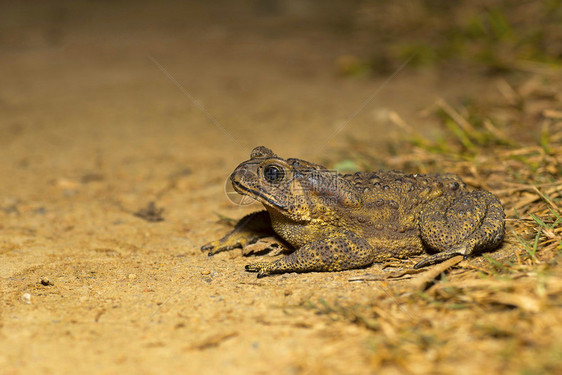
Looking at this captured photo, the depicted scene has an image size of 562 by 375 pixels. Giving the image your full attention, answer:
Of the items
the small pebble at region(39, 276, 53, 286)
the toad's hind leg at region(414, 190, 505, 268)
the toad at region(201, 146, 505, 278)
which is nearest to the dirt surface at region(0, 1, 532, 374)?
the small pebble at region(39, 276, 53, 286)

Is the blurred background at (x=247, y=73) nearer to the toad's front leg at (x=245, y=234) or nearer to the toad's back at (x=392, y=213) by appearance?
the toad's front leg at (x=245, y=234)

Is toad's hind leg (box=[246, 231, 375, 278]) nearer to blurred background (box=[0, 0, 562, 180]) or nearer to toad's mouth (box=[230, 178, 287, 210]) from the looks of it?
toad's mouth (box=[230, 178, 287, 210])

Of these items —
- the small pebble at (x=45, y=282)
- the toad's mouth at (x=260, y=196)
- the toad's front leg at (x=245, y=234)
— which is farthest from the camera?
the toad's front leg at (x=245, y=234)

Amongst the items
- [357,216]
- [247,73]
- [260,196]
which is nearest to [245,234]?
[260,196]

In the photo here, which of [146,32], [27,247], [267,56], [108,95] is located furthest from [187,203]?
[146,32]

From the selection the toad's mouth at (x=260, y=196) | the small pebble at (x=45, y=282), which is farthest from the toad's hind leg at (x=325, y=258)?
the small pebble at (x=45, y=282)

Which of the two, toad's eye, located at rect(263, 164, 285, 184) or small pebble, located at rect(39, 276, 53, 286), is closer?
small pebble, located at rect(39, 276, 53, 286)

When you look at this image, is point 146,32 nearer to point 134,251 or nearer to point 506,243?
point 134,251

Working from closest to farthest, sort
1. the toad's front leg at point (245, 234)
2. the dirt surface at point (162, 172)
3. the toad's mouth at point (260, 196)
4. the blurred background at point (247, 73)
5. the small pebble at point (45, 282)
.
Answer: the dirt surface at point (162, 172) < the small pebble at point (45, 282) < the toad's mouth at point (260, 196) < the toad's front leg at point (245, 234) < the blurred background at point (247, 73)
